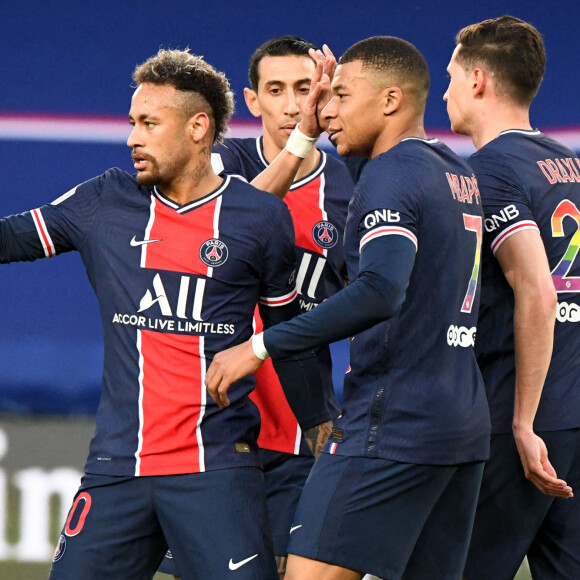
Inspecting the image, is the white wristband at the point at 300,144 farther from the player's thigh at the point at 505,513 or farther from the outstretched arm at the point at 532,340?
the player's thigh at the point at 505,513

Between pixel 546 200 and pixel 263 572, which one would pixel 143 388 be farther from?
pixel 546 200

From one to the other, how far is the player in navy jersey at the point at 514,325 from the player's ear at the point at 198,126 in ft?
2.52

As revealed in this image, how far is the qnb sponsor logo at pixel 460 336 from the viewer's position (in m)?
2.86

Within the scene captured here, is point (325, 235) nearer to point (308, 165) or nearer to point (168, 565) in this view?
point (308, 165)

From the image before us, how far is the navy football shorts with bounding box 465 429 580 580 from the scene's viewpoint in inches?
128

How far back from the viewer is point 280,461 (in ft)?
12.7

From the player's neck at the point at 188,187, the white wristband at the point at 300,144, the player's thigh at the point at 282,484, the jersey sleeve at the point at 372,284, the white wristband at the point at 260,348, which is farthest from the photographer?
the player's thigh at the point at 282,484

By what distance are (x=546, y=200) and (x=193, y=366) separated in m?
1.08

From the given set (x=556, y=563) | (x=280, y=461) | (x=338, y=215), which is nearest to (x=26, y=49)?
(x=338, y=215)

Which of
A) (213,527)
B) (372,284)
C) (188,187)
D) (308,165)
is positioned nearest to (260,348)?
(372,284)

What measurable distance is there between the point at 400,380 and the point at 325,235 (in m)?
1.20

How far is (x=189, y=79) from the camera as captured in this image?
3.30 m

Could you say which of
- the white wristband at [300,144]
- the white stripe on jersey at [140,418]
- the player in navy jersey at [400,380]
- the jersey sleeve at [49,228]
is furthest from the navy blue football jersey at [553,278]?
the jersey sleeve at [49,228]

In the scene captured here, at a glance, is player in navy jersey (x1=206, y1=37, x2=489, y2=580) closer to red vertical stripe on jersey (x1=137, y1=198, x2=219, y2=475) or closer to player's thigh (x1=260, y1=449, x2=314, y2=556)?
red vertical stripe on jersey (x1=137, y1=198, x2=219, y2=475)
